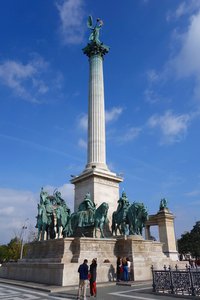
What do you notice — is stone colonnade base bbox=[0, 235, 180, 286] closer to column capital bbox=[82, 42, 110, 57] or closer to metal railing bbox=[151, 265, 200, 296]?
metal railing bbox=[151, 265, 200, 296]

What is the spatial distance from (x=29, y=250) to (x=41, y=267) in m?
5.89

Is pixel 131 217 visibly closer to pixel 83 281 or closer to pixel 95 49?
Result: pixel 83 281

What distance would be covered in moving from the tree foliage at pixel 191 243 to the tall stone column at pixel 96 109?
4300 cm

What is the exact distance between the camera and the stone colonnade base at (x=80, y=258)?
16.3 m

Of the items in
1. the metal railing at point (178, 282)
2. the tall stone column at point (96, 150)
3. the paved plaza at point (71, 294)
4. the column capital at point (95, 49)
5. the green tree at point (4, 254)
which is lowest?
the paved plaza at point (71, 294)

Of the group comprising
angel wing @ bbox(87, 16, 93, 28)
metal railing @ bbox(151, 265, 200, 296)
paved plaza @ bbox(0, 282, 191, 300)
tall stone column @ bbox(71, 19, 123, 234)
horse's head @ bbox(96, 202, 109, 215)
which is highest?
angel wing @ bbox(87, 16, 93, 28)

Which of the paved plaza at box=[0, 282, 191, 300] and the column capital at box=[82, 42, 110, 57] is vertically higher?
the column capital at box=[82, 42, 110, 57]

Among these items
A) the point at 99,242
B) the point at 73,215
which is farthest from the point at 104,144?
the point at 99,242

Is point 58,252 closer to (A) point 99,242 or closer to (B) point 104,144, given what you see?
(A) point 99,242

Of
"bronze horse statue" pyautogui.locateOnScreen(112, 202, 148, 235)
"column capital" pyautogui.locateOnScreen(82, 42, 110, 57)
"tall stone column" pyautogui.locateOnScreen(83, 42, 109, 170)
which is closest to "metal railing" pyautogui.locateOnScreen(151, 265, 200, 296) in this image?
"bronze horse statue" pyautogui.locateOnScreen(112, 202, 148, 235)

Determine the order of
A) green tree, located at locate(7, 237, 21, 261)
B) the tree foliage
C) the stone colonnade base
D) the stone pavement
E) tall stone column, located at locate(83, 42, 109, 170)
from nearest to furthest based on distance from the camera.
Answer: the stone pavement → the stone colonnade base → tall stone column, located at locate(83, 42, 109, 170) → green tree, located at locate(7, 237, 21, 261) → the tree foliage

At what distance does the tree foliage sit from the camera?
6112 cm

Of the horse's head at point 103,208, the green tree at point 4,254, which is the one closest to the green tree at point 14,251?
the green tree at point 4,254

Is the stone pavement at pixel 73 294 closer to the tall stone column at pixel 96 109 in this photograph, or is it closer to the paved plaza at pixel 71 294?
the paved plaza at pixel 71 294
